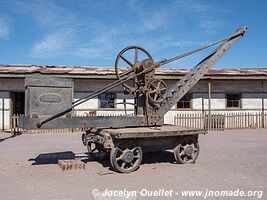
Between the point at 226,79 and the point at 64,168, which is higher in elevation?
the point at 226,79

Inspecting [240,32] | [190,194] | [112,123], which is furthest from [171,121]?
[190,194]

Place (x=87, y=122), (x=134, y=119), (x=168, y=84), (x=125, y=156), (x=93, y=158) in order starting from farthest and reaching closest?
(x=168, y=84), (x=93, y=158), (x=134, y=119), (x=87, y=122), (x=125, y=156)

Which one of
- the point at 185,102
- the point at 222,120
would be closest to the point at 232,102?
the point at 222,120

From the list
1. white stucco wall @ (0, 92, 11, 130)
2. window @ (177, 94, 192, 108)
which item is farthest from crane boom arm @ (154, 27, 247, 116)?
white stucco wall @ (0, 92, 11, 130)

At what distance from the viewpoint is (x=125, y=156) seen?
5.96 meters

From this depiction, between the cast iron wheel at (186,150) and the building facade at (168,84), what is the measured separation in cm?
865

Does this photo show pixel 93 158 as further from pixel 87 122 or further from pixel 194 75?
pixel 194 75

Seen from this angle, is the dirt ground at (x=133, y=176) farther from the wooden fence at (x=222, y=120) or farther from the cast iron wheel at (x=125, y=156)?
the wooden fence at (x=222, y=120)

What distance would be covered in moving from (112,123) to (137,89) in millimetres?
1131

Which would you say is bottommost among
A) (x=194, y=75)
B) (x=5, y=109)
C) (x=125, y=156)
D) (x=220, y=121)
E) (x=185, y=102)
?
(x=125, y=156)

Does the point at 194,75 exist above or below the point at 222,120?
above

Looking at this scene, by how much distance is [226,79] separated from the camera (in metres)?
17.0

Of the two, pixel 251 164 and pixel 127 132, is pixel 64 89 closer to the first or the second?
pixel 127 132

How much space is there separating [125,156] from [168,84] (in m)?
11.8
